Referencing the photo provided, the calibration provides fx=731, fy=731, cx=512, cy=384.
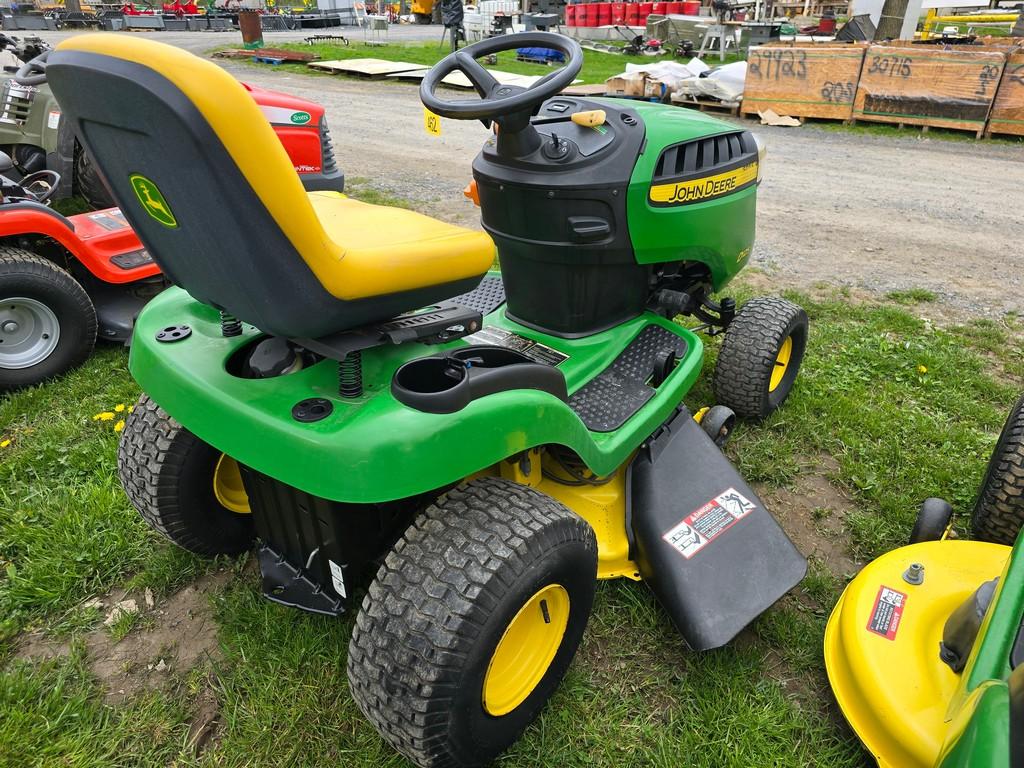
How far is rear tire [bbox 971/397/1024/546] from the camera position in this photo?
6.85 feet

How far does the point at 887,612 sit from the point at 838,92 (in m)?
9.49

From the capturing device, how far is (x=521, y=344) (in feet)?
8.13

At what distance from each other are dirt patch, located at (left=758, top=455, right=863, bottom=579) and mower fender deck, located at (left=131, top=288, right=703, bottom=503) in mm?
948

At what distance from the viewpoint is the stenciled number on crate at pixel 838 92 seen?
9.47 m

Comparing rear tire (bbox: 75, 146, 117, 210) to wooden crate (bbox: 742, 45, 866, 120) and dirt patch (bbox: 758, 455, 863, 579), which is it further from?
wooden crate (bbox: 742, 45, 866, 120)

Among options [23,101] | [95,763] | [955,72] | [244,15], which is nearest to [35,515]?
[95,763]

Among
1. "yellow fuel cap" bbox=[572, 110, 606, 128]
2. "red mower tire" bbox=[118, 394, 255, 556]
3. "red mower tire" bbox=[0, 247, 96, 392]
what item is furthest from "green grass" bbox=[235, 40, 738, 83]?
"red mower tire" bbox=[118, 394, 255, 556]

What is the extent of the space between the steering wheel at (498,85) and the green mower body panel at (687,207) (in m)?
0.42

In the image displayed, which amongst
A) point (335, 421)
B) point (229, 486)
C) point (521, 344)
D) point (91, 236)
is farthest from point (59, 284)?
point (335, 421)

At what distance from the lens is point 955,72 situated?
8.65 m

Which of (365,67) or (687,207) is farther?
(365,67)

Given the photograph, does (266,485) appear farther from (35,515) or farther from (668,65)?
(668,65)

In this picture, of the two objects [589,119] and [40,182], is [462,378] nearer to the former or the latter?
[589,119]

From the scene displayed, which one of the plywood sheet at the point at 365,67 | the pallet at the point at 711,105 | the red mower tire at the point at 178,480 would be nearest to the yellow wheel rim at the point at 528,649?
the red mower tire at the point at 178,480
